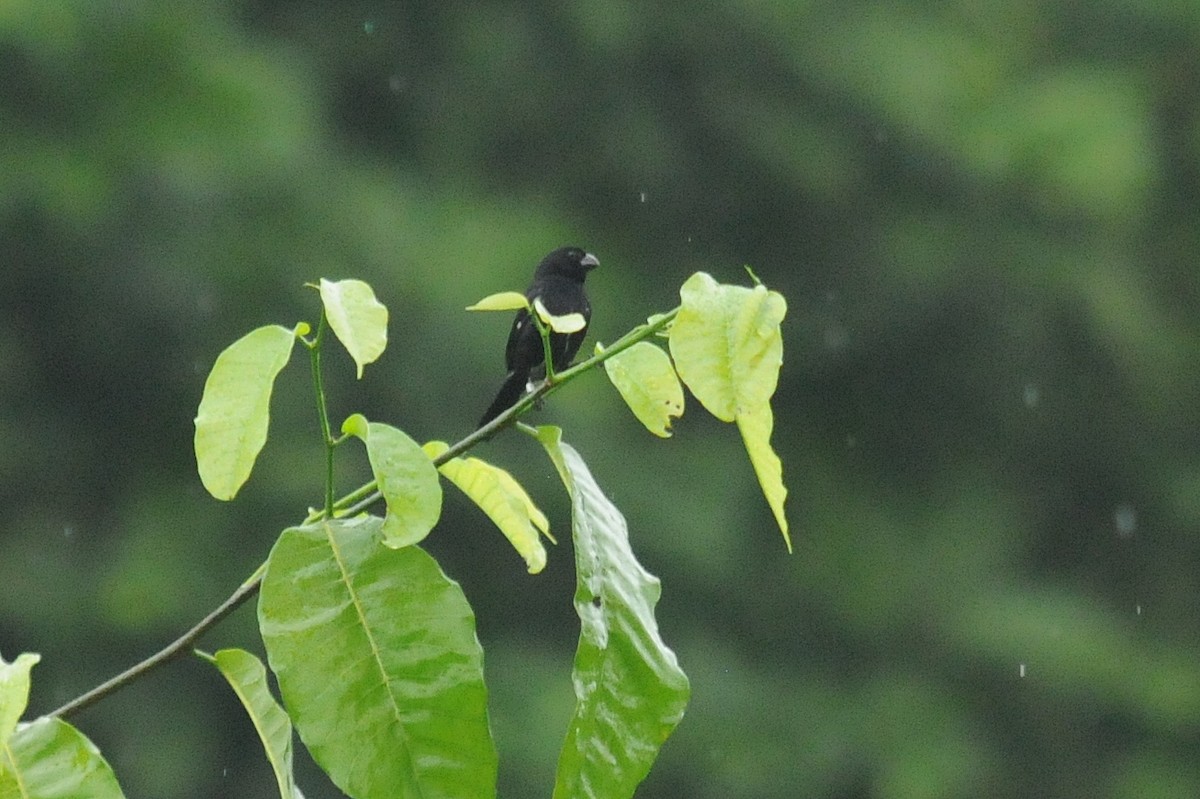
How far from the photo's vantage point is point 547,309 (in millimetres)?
2457

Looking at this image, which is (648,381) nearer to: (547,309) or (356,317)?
(356,317)

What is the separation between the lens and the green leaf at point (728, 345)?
0.80 metres

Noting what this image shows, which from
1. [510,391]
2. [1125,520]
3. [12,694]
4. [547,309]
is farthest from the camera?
[1125,520]

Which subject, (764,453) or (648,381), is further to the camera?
(648,381)

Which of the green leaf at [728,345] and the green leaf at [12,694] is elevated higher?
the green leaf at [728,345]

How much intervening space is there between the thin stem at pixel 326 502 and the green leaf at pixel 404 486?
0.02 m

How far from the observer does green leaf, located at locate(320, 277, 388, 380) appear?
0.88m

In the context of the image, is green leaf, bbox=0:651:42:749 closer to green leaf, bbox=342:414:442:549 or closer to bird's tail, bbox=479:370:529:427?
green leaf, bbox=342:414:442:549

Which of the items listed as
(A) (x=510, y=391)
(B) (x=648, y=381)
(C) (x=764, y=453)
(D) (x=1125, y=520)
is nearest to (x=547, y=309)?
(A) (x=510, y=391)

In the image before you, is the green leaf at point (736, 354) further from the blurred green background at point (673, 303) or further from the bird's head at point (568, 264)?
the blurred green background at point (673, 303)

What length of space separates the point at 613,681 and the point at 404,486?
0.12 metres

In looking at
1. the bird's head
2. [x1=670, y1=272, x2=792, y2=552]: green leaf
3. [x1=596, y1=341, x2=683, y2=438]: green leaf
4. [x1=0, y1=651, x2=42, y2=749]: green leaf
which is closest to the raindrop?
the bird's head

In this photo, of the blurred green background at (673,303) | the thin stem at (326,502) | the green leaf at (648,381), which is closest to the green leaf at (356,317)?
the thin stem at (326,502)

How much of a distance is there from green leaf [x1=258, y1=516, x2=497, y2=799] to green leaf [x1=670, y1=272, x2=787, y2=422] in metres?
0.13
